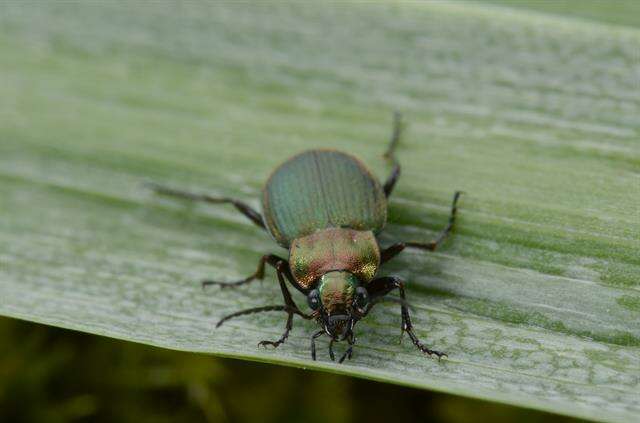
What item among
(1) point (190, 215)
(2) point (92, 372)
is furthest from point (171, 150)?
(2) point (92, 372)

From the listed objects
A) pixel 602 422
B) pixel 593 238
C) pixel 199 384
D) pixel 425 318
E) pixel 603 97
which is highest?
pixel 603 97

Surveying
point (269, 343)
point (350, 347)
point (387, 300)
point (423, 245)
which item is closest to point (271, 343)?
point (269, 343)

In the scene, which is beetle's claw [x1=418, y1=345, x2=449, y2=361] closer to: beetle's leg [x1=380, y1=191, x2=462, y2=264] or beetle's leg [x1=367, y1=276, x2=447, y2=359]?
beetle's leg [x1=367, y1=276, x2=447, y2=359]

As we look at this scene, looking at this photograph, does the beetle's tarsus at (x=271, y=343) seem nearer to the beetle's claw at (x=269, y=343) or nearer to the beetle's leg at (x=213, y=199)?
the beetle's claw at (x=269, y=343)

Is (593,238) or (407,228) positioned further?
(407,228)

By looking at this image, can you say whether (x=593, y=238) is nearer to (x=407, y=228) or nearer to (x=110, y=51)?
(x=407, y=228)

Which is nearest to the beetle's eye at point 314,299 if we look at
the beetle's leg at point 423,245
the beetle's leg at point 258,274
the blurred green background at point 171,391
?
the beetle's leg at point 258,274

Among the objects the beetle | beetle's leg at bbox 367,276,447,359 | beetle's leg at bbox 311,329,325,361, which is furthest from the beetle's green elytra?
beetle's leg at bbox 311,329,325,361
